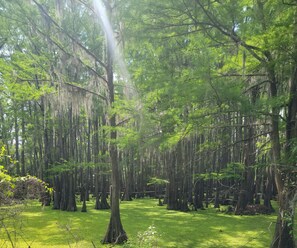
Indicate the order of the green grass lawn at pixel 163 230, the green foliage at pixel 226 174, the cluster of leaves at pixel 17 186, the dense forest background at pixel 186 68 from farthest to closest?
the green foliage at pixel 226 174
the green grass lawn at pixel 163 230
the dense forest background at pixel 186 68
the cluster of leaves at pixel 17 186

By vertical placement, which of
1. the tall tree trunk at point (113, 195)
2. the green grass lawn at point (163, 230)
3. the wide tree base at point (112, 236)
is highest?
the tall tree trunk at point (113, 195)

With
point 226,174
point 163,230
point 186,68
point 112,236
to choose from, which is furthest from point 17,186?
point 226,174

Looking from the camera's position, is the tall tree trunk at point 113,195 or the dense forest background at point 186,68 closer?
the dense forest background at point 186,68

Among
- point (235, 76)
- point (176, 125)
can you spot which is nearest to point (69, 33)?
point (176, 125)

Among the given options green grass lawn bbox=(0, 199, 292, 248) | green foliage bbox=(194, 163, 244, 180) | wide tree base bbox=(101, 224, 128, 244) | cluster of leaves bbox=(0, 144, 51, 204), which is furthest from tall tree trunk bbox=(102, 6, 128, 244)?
green foliage bbox=(194, 163, 244, 180)

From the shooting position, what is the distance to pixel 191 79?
569cm

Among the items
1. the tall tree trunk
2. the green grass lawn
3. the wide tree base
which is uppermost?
the tall tree trunk

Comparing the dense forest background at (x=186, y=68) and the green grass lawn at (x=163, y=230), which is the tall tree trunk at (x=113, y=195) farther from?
the green grass lawn at (x=163, y=230)

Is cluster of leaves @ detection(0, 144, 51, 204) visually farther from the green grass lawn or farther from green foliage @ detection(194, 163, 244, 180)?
green foliage @ detection(194, 163, 244, 180)

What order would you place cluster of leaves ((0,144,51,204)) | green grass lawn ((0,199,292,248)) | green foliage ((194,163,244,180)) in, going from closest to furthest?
cluster of leaves ((0,144,51,204)) → green grass lawn ((0,199,292,248)) → green foliage ((194,163,244,180))

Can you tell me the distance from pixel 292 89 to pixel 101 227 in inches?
306

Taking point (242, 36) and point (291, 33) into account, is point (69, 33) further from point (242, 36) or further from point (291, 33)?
point (291, 33)

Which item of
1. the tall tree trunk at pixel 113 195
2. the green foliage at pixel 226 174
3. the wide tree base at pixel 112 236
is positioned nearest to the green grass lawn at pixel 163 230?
the wide tree base at pixel 112 236

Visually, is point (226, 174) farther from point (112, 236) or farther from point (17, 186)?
point (17, 186)
